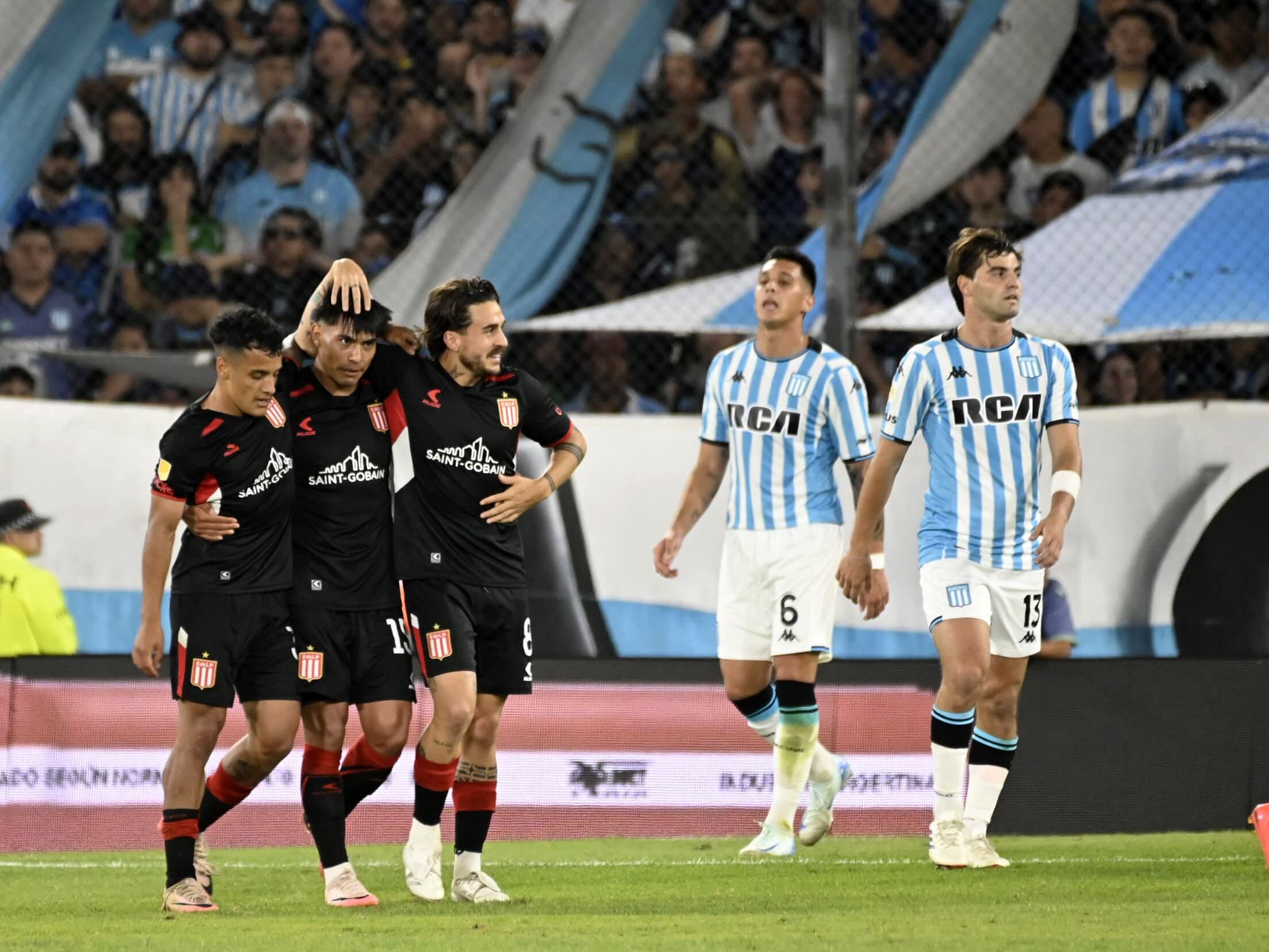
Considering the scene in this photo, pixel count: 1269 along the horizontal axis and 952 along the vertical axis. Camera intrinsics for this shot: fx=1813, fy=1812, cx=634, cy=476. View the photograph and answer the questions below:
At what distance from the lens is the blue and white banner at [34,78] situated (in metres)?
10.1

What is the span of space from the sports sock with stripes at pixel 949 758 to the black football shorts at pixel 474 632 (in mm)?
1543

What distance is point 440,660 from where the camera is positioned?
544 cm

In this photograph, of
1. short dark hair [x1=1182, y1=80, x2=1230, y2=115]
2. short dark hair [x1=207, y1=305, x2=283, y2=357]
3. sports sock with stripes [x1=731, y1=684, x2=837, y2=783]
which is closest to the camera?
short dark hair [x1=207, y1=305, x2=283, y2=357]

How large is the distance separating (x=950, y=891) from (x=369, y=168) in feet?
20.8

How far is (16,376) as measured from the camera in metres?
9.34

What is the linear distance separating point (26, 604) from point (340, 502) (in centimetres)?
359

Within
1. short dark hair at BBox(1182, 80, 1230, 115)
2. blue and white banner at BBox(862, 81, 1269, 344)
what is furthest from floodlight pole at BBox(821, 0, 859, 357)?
short dark hair at BBox(1182, 80, 1230, 115)

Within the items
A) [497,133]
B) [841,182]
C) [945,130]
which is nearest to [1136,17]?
[945,130]

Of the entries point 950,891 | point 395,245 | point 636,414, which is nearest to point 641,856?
point 950,891

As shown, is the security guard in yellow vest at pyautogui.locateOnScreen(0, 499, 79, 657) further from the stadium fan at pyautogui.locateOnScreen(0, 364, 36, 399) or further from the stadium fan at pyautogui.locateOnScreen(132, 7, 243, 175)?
the stadium fan at pyautogui.locateOnScreen(132, 7, 243, 175)

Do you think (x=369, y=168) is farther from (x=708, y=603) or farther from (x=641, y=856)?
(x=641, y=856)

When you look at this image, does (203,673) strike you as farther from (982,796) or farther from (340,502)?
(982,796)

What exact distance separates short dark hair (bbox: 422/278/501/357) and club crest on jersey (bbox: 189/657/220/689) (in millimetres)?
1209

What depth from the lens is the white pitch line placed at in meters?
6.68
